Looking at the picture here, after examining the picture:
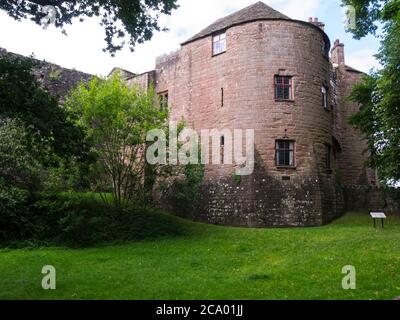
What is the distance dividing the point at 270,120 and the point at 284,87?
2.02 metres

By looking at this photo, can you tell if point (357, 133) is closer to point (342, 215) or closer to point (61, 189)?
point (342, 215)

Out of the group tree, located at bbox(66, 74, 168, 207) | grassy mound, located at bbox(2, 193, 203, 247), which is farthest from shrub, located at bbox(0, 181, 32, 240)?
tree, located at bbox(66, 74, 168, 207)

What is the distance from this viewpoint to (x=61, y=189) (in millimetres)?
19172

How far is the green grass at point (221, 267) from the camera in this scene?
Result: 9.36 metres

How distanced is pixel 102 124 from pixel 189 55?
369 inches

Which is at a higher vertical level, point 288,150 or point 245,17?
point 245,17

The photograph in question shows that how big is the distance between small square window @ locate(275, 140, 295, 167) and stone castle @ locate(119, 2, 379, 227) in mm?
50

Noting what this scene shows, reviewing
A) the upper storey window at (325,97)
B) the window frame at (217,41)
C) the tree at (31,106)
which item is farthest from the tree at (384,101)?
the tree at (31,106)

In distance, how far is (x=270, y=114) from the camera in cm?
2142

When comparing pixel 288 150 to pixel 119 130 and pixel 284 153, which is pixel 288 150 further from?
pixel 119 130

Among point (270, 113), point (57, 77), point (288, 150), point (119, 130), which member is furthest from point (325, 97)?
point (57, 77)

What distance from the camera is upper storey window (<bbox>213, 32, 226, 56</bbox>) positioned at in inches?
925

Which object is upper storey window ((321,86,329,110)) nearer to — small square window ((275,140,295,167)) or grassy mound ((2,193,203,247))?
small square window ((275,140,295,167))
